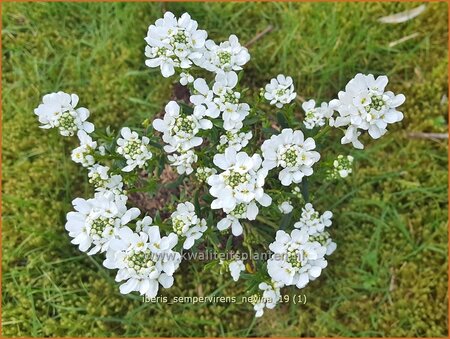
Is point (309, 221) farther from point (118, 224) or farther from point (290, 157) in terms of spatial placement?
point (118, 224)

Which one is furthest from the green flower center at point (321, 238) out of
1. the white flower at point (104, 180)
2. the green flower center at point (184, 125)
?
the white flower at point (104, 180)

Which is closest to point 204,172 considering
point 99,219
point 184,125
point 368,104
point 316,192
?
point 184,125

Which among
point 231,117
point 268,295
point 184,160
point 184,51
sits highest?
point 184,51

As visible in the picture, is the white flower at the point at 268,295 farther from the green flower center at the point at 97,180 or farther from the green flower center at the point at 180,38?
the green flower center at the point at 180,38

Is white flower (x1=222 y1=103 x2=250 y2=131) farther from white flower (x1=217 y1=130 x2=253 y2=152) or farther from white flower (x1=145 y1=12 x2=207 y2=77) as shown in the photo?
white flower (x1=145 y1=12 x2=207 y2=77)

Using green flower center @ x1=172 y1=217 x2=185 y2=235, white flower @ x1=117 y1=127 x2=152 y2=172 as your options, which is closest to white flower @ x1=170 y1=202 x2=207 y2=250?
green flower center @ x1=172 y1=217 x2=185 y2=235

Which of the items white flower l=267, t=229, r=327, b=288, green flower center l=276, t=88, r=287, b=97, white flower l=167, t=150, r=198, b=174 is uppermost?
green flower center l=276, t=88, r=287, b=97
